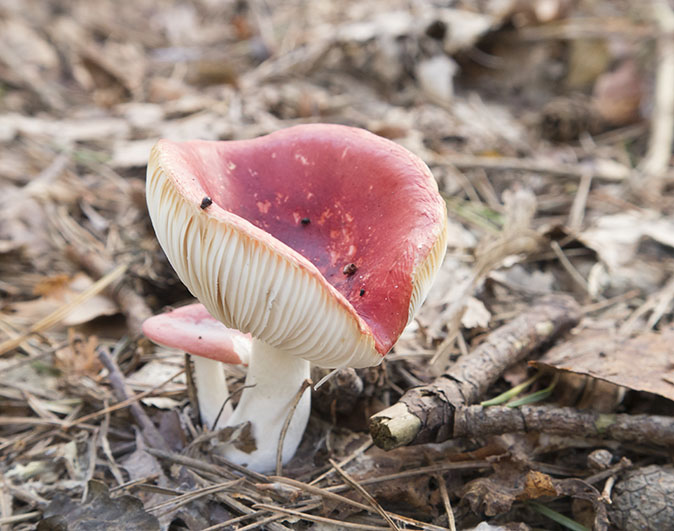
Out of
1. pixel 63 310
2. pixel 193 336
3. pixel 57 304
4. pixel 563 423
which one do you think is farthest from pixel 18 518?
pixel 563 423

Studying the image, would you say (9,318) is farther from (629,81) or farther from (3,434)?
(629,81)

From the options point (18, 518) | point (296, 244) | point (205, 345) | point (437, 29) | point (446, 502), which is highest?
point (437, 29)

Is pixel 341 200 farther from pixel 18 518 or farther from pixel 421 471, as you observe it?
pixel 18 518

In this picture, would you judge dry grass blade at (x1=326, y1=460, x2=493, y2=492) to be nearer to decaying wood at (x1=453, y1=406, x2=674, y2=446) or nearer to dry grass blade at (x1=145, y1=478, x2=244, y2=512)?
decaying wood at (x1=453, y1=406, x2=674, y2=446)

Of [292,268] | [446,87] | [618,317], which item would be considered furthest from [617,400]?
[446,87]

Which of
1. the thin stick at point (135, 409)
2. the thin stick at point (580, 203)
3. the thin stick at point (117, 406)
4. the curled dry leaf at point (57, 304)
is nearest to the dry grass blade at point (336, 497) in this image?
the thin stick at point (135, 409)

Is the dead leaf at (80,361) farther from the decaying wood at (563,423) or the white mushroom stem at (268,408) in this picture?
the decaying wood at (563,423)
